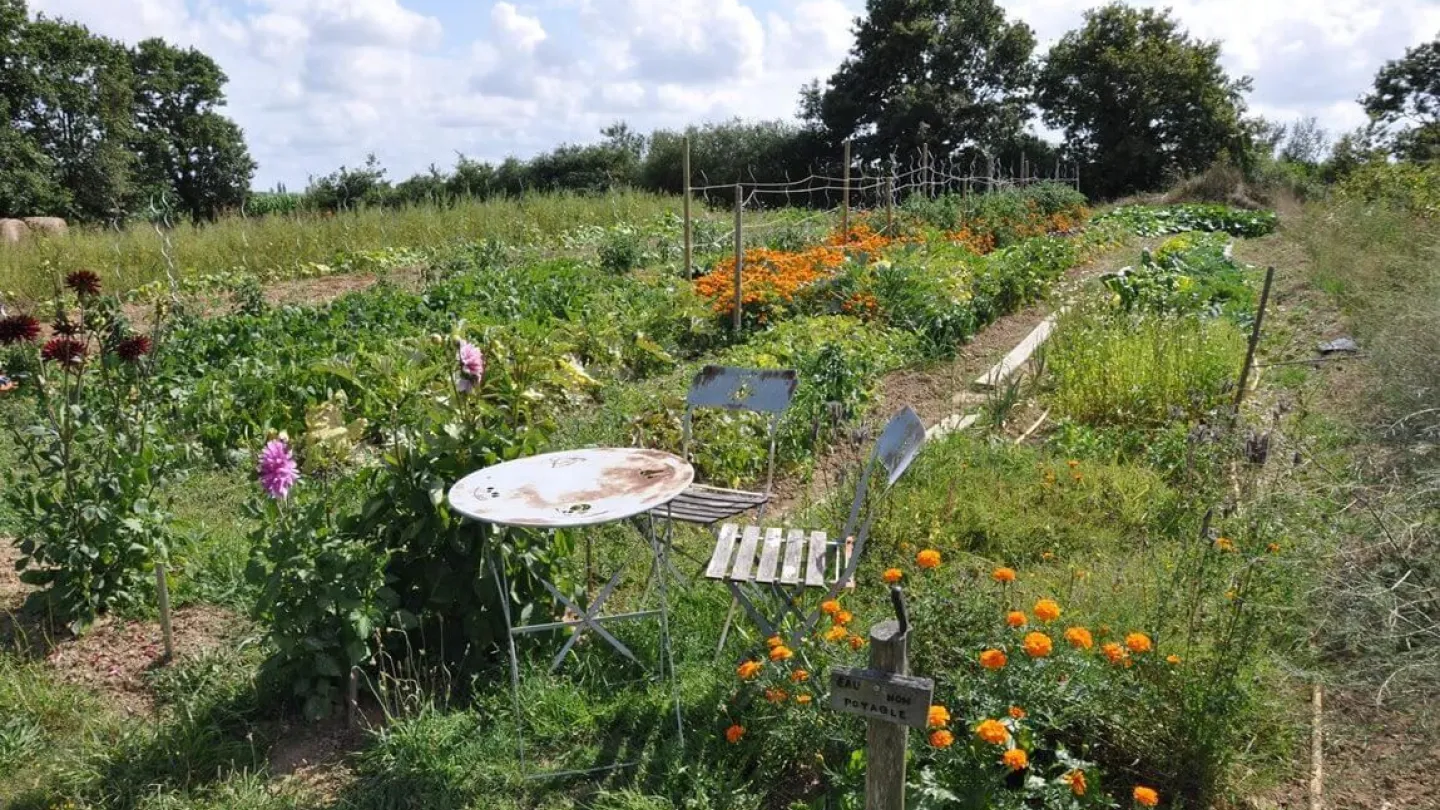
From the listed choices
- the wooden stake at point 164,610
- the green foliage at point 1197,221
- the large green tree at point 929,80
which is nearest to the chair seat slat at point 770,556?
the wooden stake at point 164,610

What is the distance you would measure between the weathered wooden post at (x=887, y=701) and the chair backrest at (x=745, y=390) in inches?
76.8

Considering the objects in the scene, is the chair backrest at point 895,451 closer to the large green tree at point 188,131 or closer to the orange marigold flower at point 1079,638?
the orange marigold flower at point 1079,638

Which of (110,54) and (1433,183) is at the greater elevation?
(110,54)

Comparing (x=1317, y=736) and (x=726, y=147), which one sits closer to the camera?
(x=1317, y=736)

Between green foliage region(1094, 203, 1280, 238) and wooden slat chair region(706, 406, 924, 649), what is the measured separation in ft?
56.3

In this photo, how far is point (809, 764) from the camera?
282 cm

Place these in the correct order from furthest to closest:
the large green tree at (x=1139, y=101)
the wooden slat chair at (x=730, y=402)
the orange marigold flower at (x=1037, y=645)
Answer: the large green tree at (x=1139, y=101) < the wooden slat chair at (x=730, y=402) < the orange marigold flower at (x=1037, y=645)

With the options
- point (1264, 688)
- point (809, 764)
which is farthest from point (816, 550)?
point (1264, 688)

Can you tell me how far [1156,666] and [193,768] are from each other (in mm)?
2998

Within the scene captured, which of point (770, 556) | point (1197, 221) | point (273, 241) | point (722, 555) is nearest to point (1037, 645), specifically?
point (770, 556)

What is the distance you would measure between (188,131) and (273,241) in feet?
91.5

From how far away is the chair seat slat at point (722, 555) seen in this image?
3.14m

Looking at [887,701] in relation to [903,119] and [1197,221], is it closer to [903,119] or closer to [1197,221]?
[1197,221]

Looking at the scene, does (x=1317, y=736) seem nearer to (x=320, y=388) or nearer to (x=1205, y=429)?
(x=1205, y=429)
